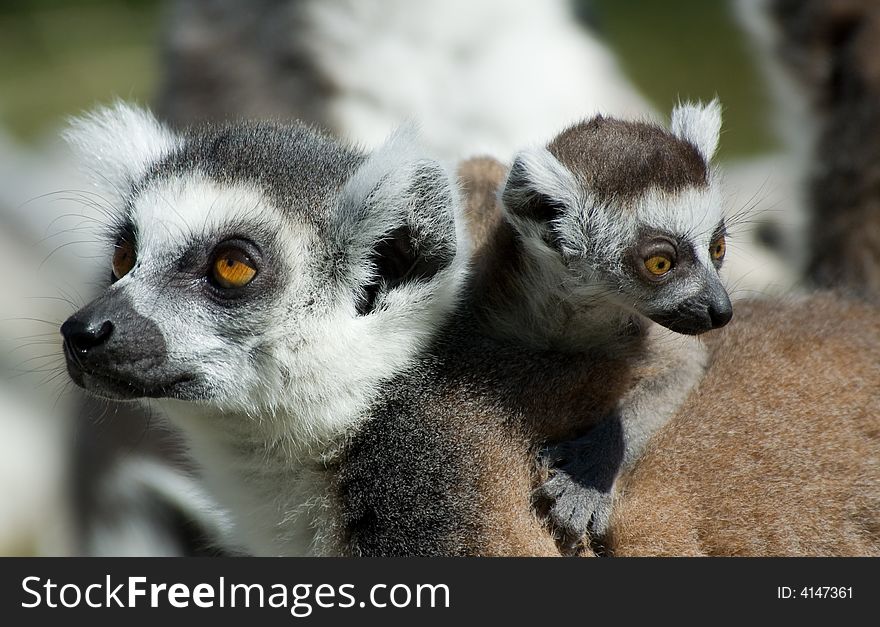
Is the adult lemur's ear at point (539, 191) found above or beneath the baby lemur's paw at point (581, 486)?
above

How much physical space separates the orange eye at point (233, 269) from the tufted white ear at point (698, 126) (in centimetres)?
126

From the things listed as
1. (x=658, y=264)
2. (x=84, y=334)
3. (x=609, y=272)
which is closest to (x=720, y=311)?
(x=658, y=264)

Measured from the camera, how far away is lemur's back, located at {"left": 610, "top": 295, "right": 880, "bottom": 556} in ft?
8.95

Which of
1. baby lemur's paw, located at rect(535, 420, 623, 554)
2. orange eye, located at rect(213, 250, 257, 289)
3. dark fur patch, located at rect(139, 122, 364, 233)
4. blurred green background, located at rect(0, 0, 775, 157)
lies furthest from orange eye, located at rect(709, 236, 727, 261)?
blurred green background, located at rect(0, 0, 775, 157)

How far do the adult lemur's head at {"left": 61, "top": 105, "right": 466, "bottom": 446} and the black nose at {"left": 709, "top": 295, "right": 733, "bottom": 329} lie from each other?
66 cm

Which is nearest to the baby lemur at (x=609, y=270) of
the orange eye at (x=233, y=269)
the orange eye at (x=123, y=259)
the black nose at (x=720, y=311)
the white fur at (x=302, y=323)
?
Answer: the black nose at (x=720, y=311)

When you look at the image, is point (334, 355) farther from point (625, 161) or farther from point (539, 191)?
point (625, 161)

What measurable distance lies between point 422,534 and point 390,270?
70cm

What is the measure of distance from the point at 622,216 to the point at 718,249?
0.96 ft

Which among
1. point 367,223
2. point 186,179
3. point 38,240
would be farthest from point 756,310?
point 38,240

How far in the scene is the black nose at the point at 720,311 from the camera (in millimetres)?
2438

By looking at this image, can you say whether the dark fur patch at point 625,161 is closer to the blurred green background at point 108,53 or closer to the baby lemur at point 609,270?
the baby lemur at point 609,270

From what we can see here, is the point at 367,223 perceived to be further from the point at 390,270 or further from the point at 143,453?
the point at 143,453

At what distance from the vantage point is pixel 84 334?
2.33m
